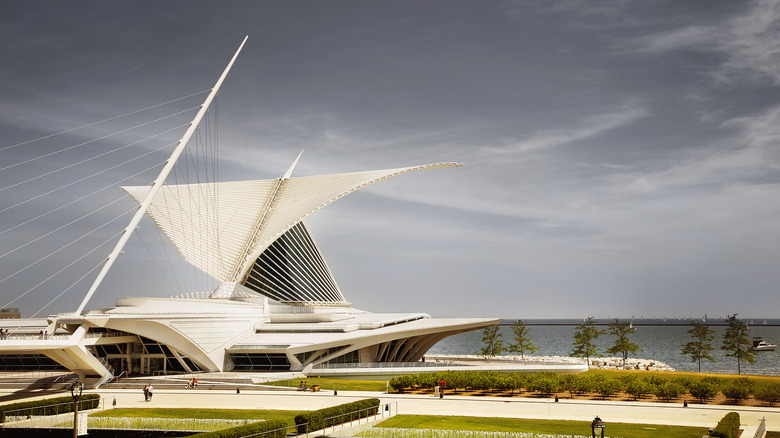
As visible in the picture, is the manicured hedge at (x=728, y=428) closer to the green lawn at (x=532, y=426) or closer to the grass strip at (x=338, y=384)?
the green lawn at (x=532, y=426)

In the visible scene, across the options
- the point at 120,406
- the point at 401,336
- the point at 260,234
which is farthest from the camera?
the point at 260,234

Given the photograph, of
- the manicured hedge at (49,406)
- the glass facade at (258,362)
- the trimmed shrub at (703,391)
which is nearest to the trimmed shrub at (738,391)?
the trimmed shrub at (703,391)

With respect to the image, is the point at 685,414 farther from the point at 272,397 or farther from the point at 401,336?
the point at 401,336

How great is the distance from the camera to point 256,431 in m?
21.8

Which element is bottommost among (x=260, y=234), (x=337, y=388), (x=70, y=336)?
(x=337, y=388)

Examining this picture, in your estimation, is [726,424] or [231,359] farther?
[231,359]

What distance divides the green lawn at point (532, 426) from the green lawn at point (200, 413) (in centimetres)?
500

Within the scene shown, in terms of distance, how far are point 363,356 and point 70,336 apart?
2148cm

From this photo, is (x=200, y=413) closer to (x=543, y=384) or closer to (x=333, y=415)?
(x=333, y=415)

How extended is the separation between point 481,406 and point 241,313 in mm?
25316

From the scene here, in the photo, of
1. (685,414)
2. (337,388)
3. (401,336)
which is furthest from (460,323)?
(685,414)

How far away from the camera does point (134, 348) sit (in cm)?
4650

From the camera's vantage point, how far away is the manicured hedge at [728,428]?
20.1m

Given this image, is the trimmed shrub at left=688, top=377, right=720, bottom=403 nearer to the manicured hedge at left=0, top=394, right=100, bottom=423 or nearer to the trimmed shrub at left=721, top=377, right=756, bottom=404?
the trimmed shrub at left=721, top=377, right=756, bottom=404
